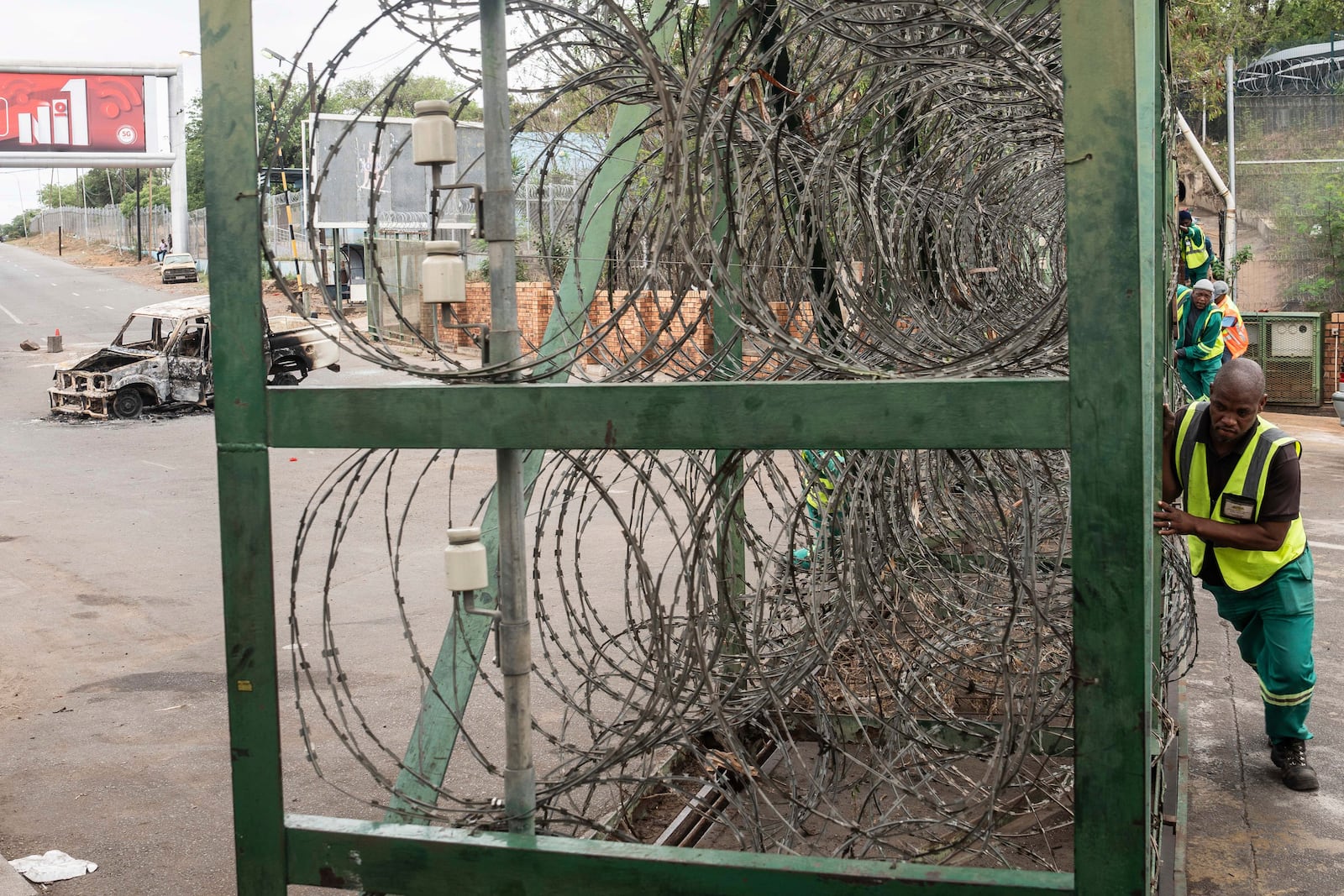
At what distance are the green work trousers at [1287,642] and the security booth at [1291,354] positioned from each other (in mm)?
12450

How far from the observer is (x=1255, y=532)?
4820mm

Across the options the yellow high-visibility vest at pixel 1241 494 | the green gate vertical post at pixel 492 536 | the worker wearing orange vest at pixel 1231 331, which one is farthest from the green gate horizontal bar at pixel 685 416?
the worker wearing orange vest at pixel 1231 331

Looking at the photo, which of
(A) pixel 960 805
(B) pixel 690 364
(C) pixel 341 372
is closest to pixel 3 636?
(B) pixel 690 364

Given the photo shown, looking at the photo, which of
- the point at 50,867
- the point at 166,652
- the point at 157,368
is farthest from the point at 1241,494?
the point at 157,368

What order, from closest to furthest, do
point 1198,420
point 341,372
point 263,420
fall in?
point 263,420 → point 1198,420 → point 341,372

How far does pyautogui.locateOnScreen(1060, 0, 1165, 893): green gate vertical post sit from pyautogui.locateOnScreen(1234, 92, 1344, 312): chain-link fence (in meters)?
18.0

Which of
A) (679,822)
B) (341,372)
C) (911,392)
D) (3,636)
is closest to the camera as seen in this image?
(911,392)

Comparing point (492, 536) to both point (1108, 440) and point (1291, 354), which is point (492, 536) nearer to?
point (1108, 440)

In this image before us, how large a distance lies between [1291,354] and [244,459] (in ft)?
54.1

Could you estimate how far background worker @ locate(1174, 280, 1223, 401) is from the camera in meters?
11.1

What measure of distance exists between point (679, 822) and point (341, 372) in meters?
18.6

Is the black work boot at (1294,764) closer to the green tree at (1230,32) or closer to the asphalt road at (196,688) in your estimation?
the asphalt road at (196,688)

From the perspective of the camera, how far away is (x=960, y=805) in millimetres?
2971

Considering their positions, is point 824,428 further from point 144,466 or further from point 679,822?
point 144,466
